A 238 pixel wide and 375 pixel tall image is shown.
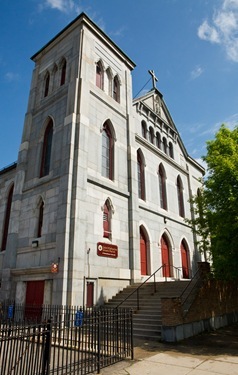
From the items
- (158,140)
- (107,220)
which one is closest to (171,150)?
(158,140)

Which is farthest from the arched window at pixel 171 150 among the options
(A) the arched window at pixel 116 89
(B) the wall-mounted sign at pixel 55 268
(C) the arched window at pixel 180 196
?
(B) the wall-mounted sign at pixel 55 268

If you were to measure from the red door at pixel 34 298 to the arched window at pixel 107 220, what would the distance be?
4088 mm

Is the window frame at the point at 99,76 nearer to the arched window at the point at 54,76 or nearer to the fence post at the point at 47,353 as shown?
the arched window at the point at 54,76

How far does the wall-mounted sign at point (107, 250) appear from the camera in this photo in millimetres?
14464

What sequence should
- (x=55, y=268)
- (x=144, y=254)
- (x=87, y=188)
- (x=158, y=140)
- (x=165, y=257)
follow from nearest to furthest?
(x=55, y=268) → (x=87, y=188) → (x=144, y=254) → (x=165, y=257) → (x=158, y=140)

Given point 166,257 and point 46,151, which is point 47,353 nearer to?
point 46,151

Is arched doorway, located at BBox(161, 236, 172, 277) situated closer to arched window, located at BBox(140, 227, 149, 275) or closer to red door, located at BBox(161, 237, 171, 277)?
red door, located at BBox(161, 237, 171, 277)

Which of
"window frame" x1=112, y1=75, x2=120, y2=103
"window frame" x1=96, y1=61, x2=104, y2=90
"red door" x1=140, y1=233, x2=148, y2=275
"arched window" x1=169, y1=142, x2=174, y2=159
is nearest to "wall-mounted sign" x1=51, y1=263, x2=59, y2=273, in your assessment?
"red door" x1=140, y1=233, x2=148, y2=275

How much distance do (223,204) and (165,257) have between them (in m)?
9.49

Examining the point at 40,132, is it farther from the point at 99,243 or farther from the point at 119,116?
the point at 99,243

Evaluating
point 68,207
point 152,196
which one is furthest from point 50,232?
point 152,196

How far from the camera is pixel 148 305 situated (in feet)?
42.3

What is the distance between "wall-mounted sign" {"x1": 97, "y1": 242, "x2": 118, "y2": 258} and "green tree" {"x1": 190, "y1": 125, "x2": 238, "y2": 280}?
4.68 meters

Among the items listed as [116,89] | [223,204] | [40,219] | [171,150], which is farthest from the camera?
[171,150]
